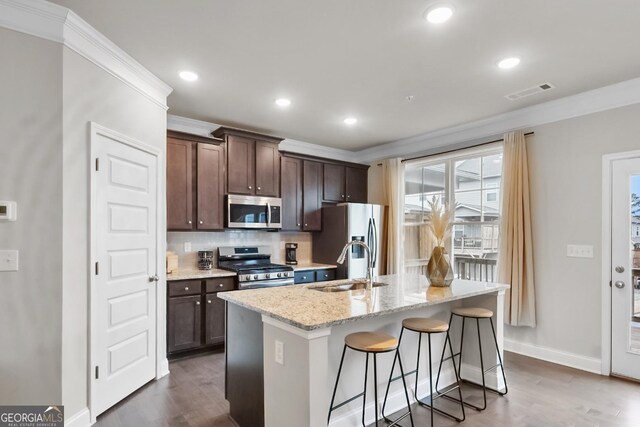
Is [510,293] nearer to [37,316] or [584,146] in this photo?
[584,146]

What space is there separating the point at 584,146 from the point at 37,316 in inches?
186

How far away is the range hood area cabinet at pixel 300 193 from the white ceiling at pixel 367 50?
1127 millimetres

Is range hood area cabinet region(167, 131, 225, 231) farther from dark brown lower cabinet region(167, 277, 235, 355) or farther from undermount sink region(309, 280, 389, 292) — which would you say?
undermount sink region(309, 280, 389, 292)

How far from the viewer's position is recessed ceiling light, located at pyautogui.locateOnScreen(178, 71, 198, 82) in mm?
2988

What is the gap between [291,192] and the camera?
16.3 feet

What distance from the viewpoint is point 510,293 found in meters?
3.89

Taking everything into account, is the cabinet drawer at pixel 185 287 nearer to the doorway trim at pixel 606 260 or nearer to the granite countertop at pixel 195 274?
the granite countertop at pixel 195 274

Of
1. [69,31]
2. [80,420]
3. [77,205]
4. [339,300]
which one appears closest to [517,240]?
[339,300]

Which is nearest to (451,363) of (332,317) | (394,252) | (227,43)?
(332,317)

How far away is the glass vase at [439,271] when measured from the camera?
2.93 meters

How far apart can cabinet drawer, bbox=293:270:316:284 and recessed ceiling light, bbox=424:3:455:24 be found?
327 cm

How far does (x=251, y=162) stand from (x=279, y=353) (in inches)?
118

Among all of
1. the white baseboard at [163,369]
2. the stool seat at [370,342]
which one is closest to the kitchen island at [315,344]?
the stool seat at [370,342]

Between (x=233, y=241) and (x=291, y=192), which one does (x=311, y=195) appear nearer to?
(x=291, y=192)
